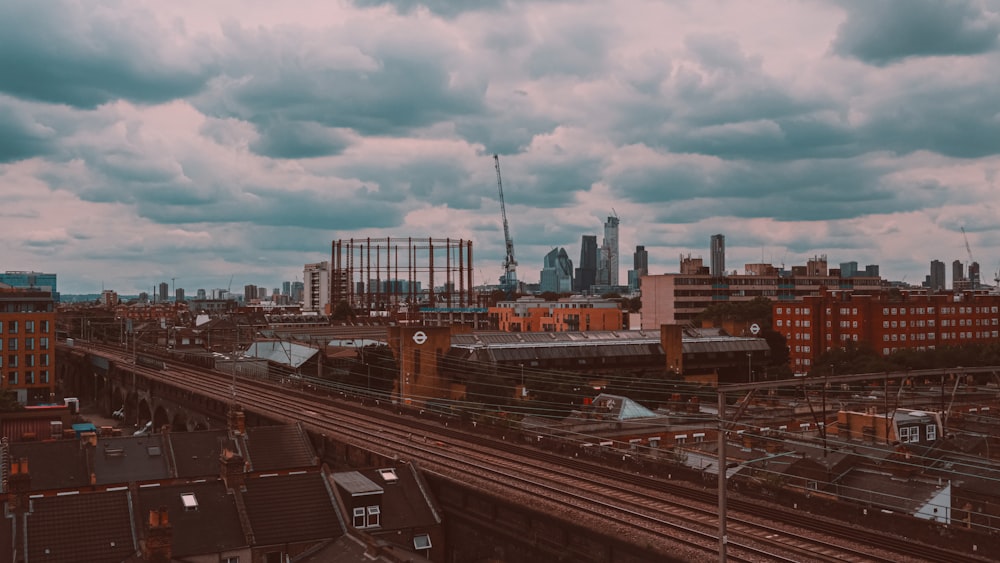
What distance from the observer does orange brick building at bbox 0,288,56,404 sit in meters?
82.2

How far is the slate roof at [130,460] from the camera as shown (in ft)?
122

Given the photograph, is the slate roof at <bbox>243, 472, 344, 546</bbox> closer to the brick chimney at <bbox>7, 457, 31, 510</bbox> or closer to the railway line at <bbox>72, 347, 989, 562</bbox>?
the railway line at <bbox>72, 347, 989, 562</bbox>

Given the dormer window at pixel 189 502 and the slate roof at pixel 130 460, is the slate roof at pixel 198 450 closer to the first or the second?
the slate roof at pixel 130 460

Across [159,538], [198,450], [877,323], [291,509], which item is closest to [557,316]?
[877,323]

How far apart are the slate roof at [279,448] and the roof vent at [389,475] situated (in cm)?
645

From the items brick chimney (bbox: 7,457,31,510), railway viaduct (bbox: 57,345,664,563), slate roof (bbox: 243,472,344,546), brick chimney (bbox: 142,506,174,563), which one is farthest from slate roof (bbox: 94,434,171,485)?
brick chimney (bbox: 142,506,174,563)

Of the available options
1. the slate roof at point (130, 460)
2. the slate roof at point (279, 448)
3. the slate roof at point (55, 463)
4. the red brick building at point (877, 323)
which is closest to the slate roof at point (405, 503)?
the slate roof at point (279, 448)

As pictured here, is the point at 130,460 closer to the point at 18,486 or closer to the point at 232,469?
the point at 18,486

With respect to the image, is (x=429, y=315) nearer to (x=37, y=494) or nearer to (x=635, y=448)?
(x=635, y=448)

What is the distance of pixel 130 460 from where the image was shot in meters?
38.5

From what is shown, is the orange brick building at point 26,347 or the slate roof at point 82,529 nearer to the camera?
the slate roof at point 82,529

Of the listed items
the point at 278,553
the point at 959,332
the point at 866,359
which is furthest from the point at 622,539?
the point at 959,332

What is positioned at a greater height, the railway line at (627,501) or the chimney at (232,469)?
the chimney at (232,469)

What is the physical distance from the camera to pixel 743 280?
132m
